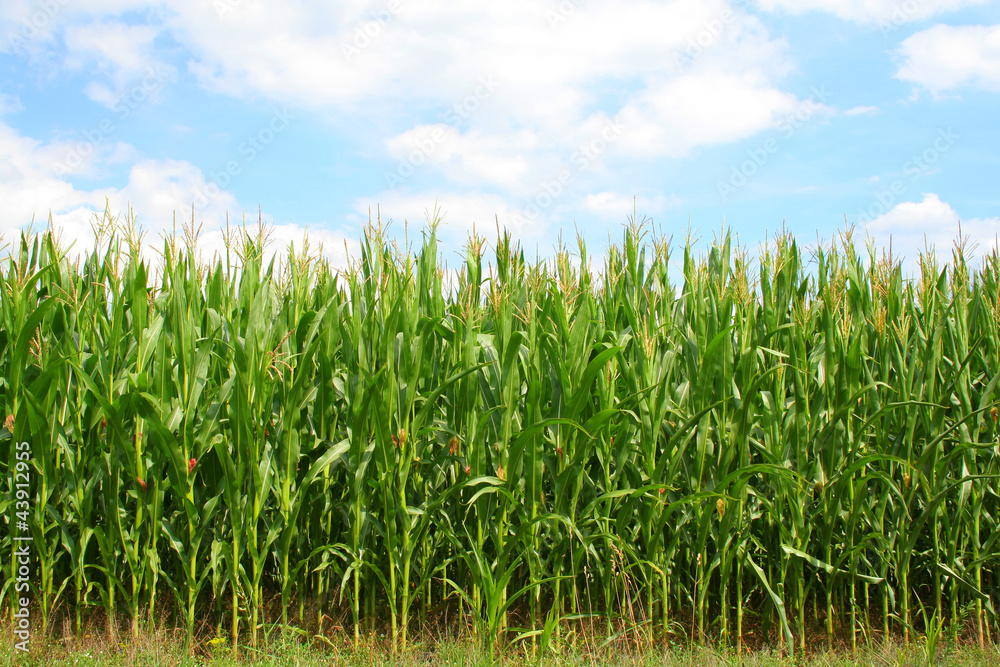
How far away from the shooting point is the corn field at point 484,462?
2771 mm

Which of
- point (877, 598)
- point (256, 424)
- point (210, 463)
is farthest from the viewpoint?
point (877, 598)

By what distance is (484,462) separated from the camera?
111 inches

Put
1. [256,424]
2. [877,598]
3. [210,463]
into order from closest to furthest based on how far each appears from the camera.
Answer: [256,424], [210,463], [877,598]

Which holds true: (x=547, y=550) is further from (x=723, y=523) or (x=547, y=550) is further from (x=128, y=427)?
(x=128, y=427)

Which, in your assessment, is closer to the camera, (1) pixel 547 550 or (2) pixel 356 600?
(2) pixel 356 600

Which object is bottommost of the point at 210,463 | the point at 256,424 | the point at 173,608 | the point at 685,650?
the point at 685,650

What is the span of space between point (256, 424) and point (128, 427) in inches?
31.6

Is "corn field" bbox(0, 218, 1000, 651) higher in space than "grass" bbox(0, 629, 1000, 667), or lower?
higher

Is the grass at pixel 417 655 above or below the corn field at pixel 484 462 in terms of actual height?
below

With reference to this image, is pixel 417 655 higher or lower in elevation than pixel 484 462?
lower

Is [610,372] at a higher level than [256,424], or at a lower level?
higher

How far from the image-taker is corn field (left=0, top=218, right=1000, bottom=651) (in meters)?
2.77

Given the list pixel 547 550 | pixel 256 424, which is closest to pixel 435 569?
pixel 547 550

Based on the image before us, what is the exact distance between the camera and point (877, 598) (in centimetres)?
336
